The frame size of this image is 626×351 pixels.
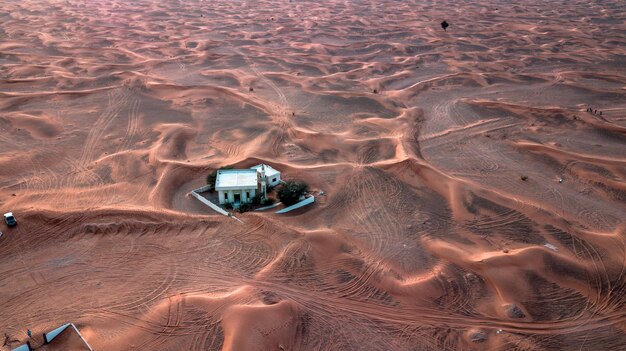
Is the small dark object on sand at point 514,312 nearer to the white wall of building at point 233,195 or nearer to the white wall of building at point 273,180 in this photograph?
the white wall of building at point 233,195

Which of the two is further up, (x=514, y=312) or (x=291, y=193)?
(x=291, y=193)

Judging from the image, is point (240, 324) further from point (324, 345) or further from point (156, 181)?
point (156, 181)

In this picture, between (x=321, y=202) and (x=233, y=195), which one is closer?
(x=233, y=195)

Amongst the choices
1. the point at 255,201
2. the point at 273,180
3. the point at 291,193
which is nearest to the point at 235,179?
the point at 255,201

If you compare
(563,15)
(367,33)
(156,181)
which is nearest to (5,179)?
(156,181)

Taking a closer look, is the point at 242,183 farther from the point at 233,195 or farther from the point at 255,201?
the point at 255,201
